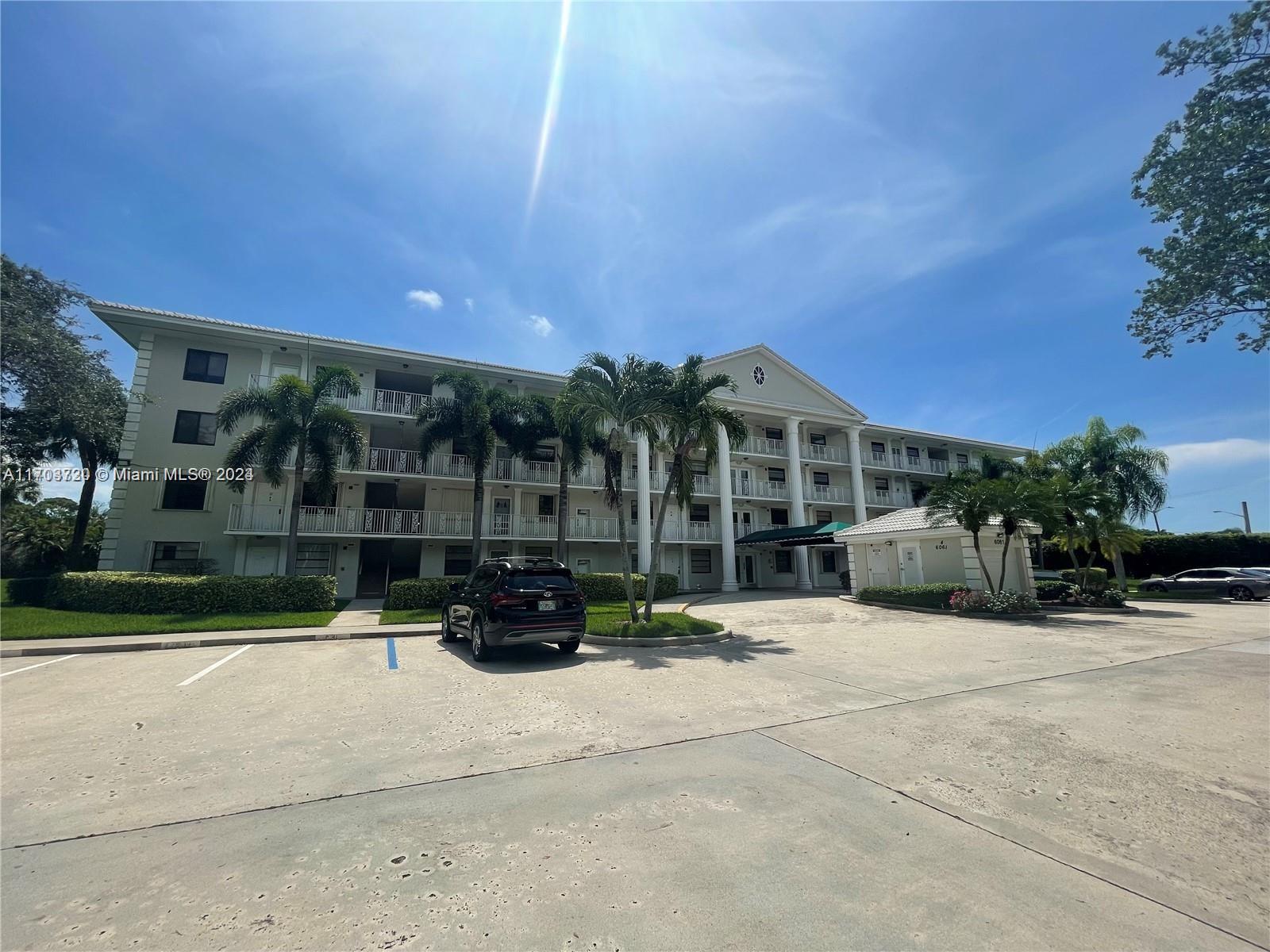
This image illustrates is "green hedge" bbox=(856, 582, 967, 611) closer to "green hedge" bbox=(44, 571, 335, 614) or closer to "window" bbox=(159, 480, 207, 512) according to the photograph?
"green hedge" bbox=(44, 571, 335, 614)

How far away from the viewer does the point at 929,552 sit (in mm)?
21891

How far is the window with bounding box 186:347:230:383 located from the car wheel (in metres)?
19.3

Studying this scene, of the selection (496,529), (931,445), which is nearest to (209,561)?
(496,529)

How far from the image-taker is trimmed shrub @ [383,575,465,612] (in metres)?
18.7

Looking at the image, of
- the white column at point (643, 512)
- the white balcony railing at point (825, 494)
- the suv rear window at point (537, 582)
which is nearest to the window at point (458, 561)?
the white column at point (643, 512)

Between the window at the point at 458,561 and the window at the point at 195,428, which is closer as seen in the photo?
the window at the point at 195,428

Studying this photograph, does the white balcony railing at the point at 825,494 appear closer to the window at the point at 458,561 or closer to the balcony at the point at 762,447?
the balcony at the point at 762,447

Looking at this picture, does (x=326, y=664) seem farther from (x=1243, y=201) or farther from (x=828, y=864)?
(x=1243, y=201)

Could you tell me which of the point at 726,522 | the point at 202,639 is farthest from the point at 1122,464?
the point at 202,639

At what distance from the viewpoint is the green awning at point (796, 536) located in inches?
1032

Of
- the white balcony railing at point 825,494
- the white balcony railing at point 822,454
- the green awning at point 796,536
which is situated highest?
the white balcony railing at point 822,454

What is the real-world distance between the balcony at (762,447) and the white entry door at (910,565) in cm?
1050

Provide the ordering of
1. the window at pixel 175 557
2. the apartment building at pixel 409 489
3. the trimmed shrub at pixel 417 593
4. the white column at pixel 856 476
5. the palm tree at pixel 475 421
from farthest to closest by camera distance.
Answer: the white column at pixel 856 476, the apartment building at pixel 409 489, the window at pixel 175 557, the palm tree at pixel 475 421, the trimmed shrub at pixel 417 593

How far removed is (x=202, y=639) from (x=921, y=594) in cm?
2107
